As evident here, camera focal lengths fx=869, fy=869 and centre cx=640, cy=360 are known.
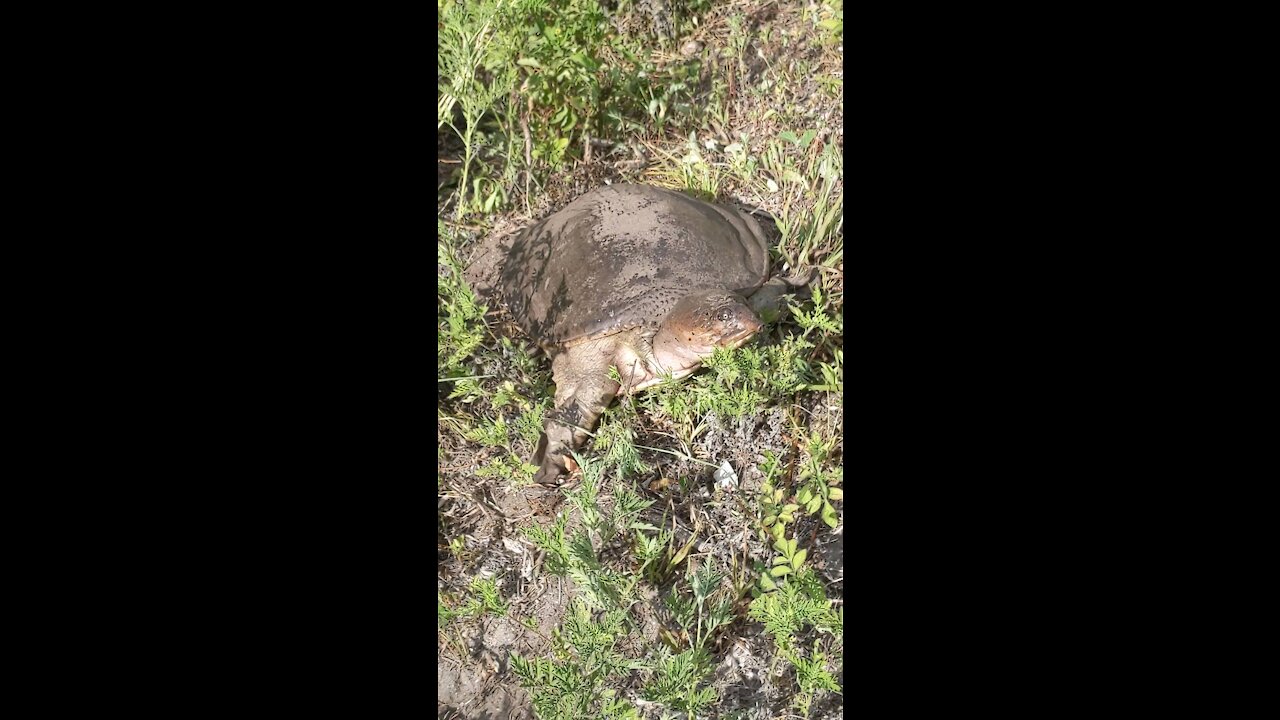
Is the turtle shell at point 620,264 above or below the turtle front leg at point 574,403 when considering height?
above

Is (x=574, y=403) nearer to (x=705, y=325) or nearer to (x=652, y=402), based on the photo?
(x=652, y=402)

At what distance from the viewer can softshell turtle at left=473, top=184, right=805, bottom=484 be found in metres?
2.65

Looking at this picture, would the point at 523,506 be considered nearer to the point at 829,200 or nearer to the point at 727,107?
the point at 829,200

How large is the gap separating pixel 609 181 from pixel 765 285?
30.5 inches

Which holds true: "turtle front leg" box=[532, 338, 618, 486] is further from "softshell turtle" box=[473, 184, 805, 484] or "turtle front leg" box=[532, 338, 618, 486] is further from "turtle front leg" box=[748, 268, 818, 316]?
"turtle front leg" box=[748, 268, 818, 316]

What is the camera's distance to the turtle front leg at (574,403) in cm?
265

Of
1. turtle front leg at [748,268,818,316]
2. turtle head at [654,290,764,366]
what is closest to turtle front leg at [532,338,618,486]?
turtle head at [654,290,764,366]

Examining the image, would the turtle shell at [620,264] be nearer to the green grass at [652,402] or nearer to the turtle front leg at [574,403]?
the turtle front leg at [574,403]

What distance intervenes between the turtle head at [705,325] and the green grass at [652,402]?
2.3 inches

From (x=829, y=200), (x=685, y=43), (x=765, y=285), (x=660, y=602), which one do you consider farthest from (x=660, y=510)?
(x=685, y=43)

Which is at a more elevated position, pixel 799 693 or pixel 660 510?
pixel 660 510

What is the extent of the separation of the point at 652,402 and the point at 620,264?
0.45 meters

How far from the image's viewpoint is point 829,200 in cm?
303

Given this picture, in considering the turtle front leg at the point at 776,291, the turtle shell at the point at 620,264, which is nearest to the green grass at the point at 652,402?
the turtle front leg at the point at 776,291
